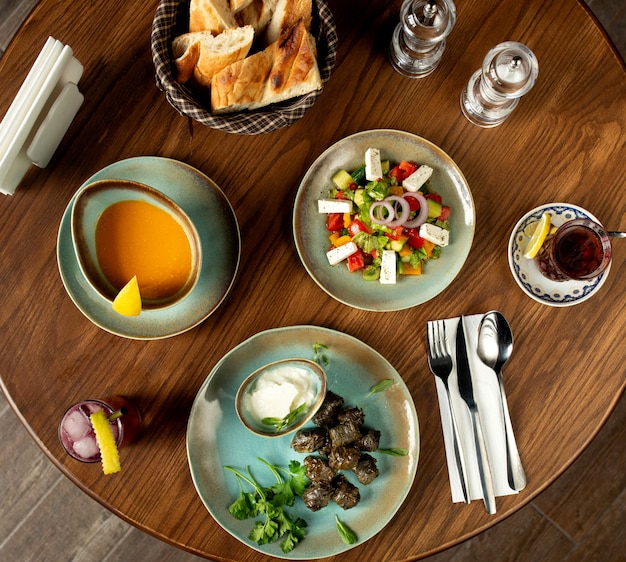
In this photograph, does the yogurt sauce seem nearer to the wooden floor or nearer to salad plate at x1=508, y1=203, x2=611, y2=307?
salad plate at x1=508, y1=203, x2=611, y2=307

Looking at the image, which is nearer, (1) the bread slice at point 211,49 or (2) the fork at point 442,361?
(1) the bread slice at point 211,49

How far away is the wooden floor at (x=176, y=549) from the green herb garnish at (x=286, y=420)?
1.21 meters

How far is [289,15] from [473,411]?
112 cm

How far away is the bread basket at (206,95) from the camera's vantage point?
4.29ft

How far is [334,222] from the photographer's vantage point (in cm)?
150

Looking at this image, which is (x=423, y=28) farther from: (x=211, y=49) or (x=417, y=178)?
(x=211, y=49)

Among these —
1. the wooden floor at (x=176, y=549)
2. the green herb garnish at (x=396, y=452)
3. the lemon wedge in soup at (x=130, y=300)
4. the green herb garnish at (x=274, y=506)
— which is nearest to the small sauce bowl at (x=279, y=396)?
the green herb garnish at (x=274, y=506)

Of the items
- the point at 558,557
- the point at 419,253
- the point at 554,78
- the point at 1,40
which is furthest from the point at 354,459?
the point at 1,40

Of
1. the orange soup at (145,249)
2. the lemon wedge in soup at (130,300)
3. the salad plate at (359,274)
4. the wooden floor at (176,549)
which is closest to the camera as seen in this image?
the lemon wedge in soup at (130,300)

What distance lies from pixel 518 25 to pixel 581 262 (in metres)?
0.67

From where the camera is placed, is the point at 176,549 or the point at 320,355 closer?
the point at 320,355

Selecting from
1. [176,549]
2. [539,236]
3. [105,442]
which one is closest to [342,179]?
[539,236]

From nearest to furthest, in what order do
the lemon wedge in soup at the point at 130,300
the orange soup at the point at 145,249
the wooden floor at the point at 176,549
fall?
the lemon wedge in soup at the point at 130,300 → the orange soup at the point at 145,249 → the wooden floor at the point at 176,549

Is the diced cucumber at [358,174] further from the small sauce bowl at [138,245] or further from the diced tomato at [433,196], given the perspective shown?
the small sauce bowl at [138,245]
